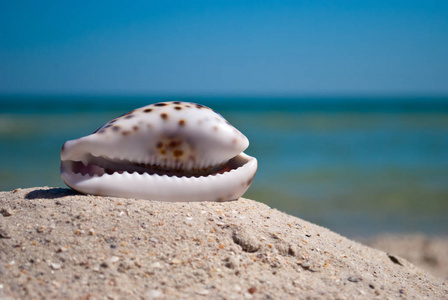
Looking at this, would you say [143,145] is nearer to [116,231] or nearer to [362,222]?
[116,231]

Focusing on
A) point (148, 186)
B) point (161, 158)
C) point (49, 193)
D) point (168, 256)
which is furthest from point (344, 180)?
point (168, 256)

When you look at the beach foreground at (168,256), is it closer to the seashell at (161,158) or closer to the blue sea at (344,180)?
the seashell at (161,158)

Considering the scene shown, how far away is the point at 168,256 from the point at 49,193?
1.02 metres

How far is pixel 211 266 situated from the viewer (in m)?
1.90

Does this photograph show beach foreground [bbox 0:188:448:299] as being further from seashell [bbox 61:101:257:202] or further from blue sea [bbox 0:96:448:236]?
blue sea [bbox 0:96:448:236]

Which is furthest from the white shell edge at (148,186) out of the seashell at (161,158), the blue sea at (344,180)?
the blue sea at (344,180)

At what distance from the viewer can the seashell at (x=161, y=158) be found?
7.98ft

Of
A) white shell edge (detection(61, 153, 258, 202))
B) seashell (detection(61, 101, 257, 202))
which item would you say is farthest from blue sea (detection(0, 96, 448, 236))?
white shell edge (detection(61, 153, 258, 202))

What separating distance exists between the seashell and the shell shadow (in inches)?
3.5

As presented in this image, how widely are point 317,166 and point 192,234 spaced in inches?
311

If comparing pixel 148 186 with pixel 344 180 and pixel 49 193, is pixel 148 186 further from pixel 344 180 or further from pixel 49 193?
pixel 344 180

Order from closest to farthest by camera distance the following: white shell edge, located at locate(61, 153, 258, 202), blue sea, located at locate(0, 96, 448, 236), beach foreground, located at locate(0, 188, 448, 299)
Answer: beach foreground, located at locate(0, 188, 448, 299), white shell edge, located at locate(61, 153, 258, 202), blue sea, located at locate(0, 96, 448, 236)

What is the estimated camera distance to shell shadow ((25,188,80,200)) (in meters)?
2.46

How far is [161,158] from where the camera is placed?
8.50 feet
